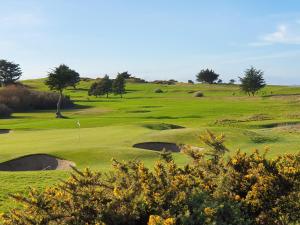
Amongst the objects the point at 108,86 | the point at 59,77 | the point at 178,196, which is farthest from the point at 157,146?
the point at 108,86

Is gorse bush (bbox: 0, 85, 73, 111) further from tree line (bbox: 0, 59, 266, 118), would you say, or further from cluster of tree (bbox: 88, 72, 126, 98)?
cluster of tree (bbox: 88, 72, 126, 98)

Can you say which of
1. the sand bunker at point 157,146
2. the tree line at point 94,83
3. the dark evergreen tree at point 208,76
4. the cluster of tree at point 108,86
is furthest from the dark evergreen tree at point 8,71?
the sand bunker at point 157,146

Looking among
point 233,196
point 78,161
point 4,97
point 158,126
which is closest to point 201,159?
point 233,196

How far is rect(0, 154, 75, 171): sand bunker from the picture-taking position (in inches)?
870

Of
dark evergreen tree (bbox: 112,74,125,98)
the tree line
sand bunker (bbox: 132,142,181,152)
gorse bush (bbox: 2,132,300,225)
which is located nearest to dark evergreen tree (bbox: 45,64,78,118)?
the tree line

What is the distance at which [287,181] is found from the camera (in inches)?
288

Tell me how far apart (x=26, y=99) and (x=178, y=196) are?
71.9m

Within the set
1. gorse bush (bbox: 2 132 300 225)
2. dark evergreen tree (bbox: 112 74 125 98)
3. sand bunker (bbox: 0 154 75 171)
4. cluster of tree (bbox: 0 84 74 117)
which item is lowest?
sand bunker (bbox: 0 154 75 171)

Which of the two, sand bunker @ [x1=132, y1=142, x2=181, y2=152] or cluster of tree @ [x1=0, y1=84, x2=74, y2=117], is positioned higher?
cluster of tree @ [x1=0, y1=84, x2=74, y2=117]

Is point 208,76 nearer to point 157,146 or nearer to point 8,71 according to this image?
point 8,71

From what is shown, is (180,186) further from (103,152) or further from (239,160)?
(103,152)

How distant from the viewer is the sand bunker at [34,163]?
2211cm

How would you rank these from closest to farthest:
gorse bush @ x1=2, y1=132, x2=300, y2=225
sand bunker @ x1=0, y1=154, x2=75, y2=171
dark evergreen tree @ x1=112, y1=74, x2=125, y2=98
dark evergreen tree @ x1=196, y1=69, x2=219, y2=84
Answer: gorse bush @ x1=2, y1=132, x2=300, y2=225 → sand bunker @ x1=0, y1=154, x2=75, y2=171 → dark evergreen tree @ x1=112, y1=74, x2=125, y2=98 → dark evergreen tree @ x1=196, y1=69, x2=219, y2=84

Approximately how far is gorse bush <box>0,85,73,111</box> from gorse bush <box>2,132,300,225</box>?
2634 inches
